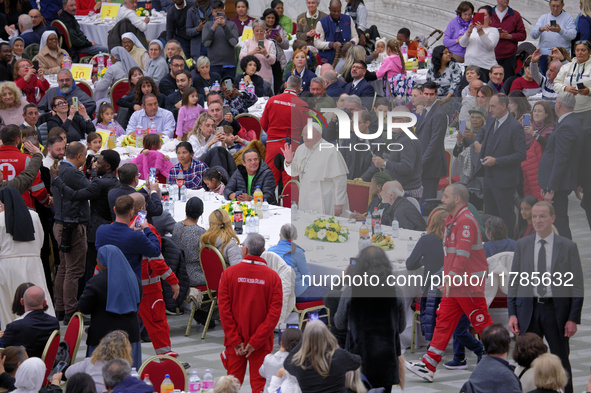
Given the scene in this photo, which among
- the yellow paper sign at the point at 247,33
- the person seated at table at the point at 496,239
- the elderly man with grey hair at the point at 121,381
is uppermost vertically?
the yellow paper sign at the point at 247,33

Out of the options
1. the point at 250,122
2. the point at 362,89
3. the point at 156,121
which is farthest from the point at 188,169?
the point at 362,89

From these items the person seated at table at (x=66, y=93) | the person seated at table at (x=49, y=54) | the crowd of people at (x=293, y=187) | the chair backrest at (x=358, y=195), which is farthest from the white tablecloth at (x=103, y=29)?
the chair backrest at (x=358, y=195)

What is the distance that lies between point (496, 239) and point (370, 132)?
2.44 m

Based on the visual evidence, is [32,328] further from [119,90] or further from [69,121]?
[119,90]

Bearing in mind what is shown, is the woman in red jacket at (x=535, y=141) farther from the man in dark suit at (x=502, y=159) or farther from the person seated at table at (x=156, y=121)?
the person seated at table at (x=156, y=121)

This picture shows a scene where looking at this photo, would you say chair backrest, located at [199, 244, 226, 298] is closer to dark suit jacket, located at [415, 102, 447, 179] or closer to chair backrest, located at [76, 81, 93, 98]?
dark suit jacket, located at [415, 102, 447, 179]

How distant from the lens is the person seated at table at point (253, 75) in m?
14.8

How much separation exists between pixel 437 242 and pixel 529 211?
1.08 metres

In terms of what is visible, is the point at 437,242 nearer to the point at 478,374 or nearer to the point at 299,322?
the point at 299,322

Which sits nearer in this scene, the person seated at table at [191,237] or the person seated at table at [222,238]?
the person seated at table at [222,238]

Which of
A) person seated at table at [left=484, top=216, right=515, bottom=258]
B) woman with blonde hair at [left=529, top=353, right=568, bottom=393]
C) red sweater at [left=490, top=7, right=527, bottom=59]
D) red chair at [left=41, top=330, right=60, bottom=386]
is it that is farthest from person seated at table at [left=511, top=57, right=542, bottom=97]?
red chair at [left=41, top=330, right=60, bottom=386]

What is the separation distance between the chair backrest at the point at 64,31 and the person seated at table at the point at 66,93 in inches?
141

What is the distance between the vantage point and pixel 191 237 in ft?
31.4

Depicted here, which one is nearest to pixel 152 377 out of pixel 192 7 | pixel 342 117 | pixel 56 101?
pixel 342 117
